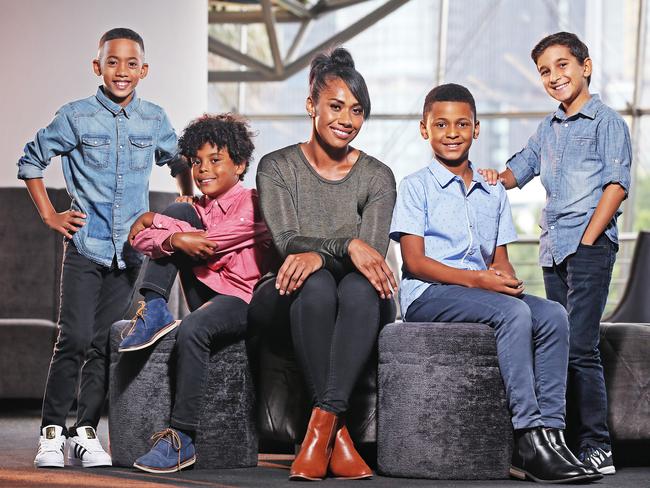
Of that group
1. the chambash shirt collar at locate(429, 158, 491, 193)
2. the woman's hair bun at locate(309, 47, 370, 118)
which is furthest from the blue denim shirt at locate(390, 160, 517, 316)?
the woman's hair bun at locate(309, 47, 370, 118)

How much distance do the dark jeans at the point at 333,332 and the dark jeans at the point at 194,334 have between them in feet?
0.59

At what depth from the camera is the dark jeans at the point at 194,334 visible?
86.2 inches

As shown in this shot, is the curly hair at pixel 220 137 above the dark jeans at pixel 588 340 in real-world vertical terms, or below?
above

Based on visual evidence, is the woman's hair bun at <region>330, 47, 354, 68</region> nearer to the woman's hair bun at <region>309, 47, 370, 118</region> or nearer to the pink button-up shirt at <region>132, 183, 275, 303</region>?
the woman's hair bun at <region>309, 47, 370, 118</region>

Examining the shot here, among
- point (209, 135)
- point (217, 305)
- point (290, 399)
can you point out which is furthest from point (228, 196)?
point (290, 399)

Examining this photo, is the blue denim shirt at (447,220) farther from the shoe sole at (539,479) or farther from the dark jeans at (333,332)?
the shoe sole at (539,479)

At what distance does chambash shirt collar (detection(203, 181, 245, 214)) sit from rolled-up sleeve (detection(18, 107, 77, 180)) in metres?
0.38

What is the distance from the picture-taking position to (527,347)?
7.00ft

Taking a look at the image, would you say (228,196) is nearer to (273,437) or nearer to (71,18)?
(273,437)

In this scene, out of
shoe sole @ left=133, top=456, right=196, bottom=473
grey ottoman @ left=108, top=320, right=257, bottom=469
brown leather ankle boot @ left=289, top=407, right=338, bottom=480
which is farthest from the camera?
grey ottoman @ left=108, top=320, right=257, bottom=469

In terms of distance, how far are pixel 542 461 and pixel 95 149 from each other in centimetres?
132

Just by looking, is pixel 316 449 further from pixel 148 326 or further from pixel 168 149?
pixel 168 149

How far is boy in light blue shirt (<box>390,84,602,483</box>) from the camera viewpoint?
2.11 m

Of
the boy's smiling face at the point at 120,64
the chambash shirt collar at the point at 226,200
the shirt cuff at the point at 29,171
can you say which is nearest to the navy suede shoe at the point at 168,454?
the chambash shirt collar at the point at 226,200
